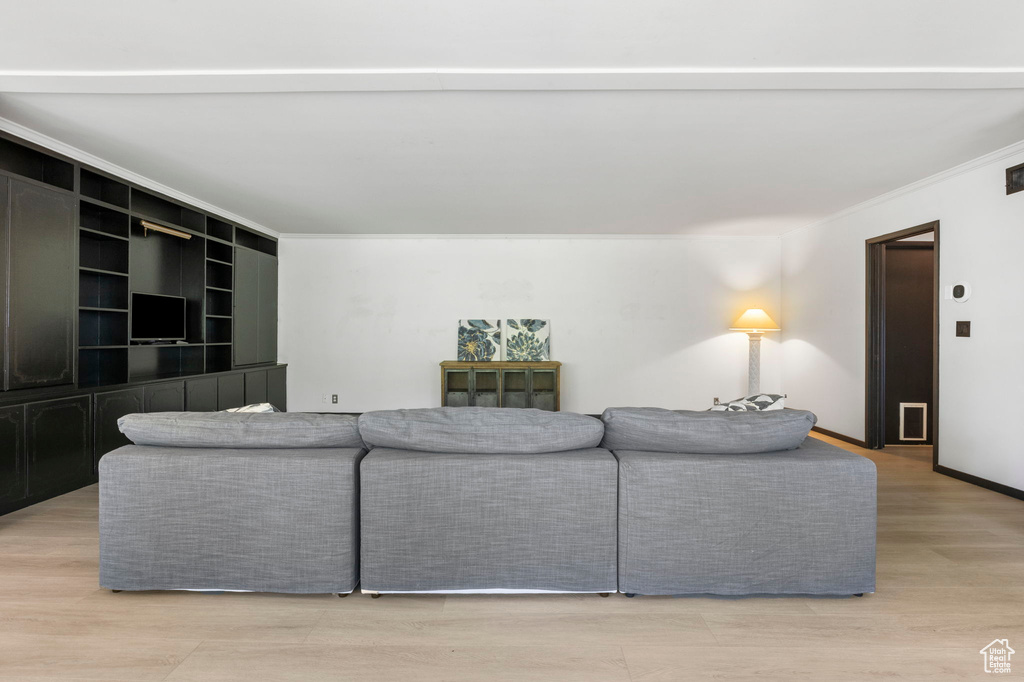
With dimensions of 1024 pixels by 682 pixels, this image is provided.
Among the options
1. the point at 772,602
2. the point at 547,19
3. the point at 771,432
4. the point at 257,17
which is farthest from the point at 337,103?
the point at 772,602

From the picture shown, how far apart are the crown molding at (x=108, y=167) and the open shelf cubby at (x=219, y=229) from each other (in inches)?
3.6

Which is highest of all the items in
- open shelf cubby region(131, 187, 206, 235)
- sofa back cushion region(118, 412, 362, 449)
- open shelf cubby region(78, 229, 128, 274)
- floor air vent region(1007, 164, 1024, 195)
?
open shelf cubby region(131, 187, 206, 235)

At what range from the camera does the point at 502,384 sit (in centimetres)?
634

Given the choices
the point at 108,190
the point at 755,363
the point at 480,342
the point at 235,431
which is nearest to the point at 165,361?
the point at 108,190

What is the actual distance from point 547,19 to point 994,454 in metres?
4.32

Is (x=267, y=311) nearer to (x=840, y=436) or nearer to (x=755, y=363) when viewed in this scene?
(x=755, y=363)

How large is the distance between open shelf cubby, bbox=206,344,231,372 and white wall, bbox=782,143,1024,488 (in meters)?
6.70

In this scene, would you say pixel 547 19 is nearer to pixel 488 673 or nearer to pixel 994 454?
pixel 488 673

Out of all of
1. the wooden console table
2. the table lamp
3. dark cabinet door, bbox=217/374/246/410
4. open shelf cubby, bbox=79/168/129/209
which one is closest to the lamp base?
the table lamp

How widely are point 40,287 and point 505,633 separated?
3.79m

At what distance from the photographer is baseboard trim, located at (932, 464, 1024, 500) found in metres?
3.59

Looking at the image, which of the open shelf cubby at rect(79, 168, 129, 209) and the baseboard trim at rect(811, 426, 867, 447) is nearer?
the open shelf cubby at rect(79, 168, 129, 209)

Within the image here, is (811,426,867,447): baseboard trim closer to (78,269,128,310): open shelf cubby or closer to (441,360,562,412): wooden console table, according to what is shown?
(441,360,562,412): wooden console table

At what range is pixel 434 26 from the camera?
224 centimetres
